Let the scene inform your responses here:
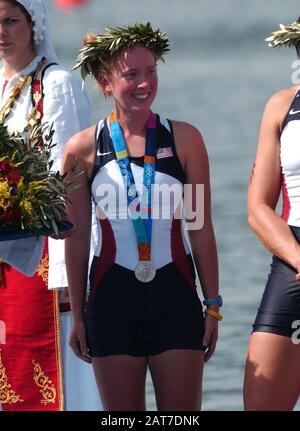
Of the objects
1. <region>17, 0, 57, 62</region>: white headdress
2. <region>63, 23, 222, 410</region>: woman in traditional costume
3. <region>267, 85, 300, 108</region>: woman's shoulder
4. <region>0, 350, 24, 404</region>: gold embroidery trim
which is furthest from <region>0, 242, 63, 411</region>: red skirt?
<region>267, 85, 300, 108</region>: woman's shoulder

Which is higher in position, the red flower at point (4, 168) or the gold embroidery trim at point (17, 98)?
the gold embroidery trim at point (17, 98)

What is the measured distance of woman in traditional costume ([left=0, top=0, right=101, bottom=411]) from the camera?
685 centimetres

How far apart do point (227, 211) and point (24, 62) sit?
34.4 ft

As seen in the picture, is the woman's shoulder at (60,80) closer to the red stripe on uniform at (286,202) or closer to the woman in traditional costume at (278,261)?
the woman in traditional costume at (278,261)

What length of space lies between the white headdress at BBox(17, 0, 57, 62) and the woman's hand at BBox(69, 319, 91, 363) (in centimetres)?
126

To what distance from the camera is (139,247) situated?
6.34 meters

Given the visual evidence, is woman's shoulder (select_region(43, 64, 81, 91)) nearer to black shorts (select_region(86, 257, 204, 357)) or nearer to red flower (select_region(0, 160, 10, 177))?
red flower (select_region(0, 160, 10, 177))

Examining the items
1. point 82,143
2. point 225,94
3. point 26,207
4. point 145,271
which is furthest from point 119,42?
point 225,94

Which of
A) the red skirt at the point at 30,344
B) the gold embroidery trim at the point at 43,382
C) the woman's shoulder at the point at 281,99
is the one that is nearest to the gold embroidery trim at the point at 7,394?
the red skirt at the point at 30,344

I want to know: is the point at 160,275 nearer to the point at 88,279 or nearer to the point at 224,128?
the point at 88,279

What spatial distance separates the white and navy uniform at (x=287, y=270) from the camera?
20.6 feet

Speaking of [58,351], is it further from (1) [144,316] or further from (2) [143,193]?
(2) [143,193]

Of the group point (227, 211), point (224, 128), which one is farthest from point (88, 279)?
point (224, 128)

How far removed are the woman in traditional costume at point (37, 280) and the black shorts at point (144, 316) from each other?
0.53m
